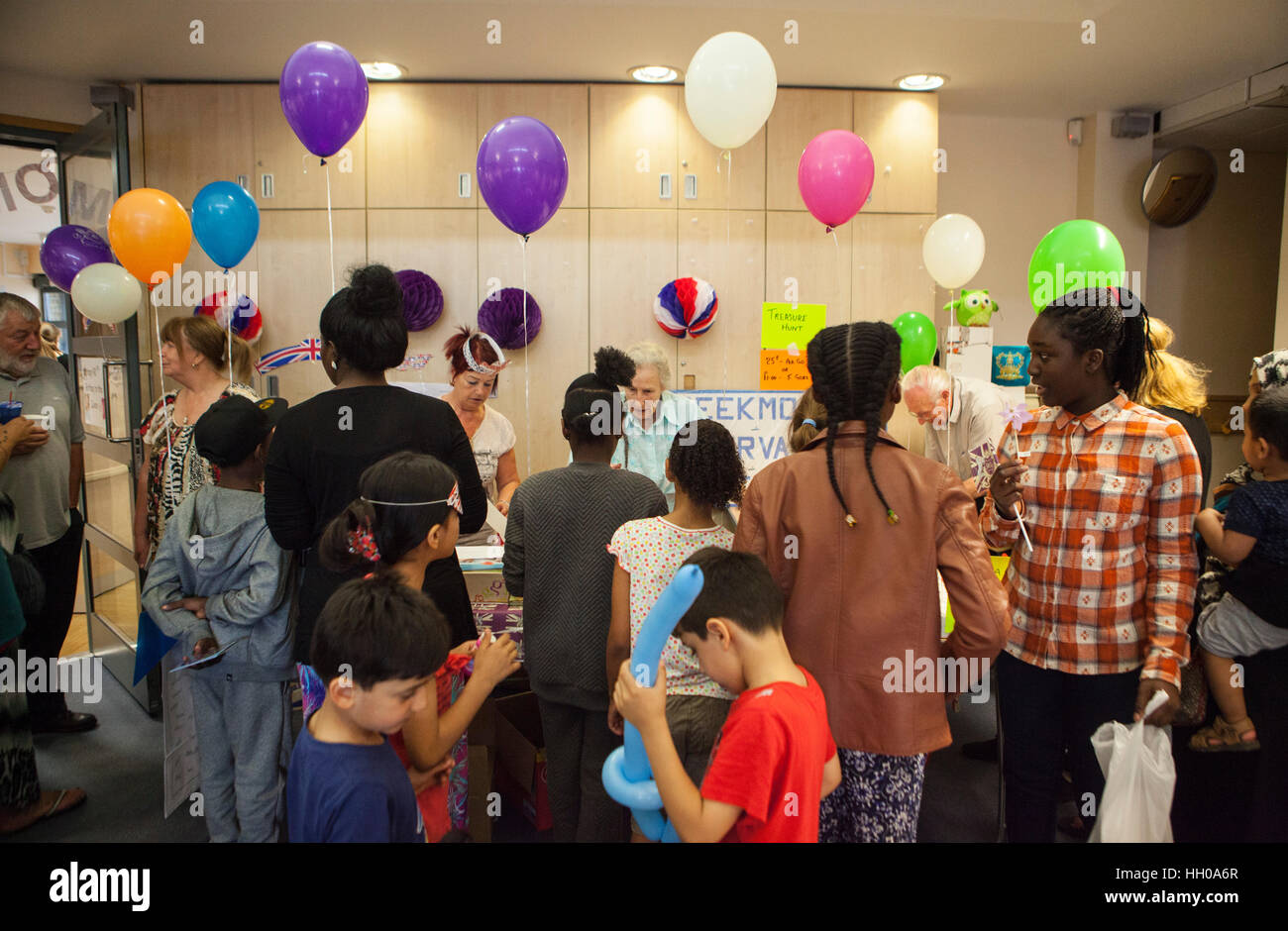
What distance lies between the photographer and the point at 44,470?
262 centimetres

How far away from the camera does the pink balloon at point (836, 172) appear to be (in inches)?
119

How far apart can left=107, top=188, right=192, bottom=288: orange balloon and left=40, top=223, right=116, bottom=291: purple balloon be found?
0.39m

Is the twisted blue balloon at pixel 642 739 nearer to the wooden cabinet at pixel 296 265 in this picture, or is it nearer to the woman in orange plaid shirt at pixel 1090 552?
the woman in orange plaid shirt at pixel 1090 552

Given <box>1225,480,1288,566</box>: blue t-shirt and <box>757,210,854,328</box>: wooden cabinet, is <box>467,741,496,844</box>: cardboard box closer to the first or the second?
<box>1225,480,1288,566</box>: blue t-shirt

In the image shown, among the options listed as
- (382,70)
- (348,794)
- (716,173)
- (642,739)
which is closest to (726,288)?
(716,173)

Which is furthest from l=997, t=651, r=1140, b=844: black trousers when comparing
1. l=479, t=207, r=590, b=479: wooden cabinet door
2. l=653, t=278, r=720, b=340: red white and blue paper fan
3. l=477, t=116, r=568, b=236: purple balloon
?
l=479, t=207, r=590, b=479: wooden cabinet door

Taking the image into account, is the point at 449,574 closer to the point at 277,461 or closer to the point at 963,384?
the point at 277,461

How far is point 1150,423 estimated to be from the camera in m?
1.49

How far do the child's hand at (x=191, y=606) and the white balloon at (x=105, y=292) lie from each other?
163cm

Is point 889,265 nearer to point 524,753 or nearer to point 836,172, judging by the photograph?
point 836,172

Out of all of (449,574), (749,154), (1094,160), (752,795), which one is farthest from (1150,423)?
(1094,160)

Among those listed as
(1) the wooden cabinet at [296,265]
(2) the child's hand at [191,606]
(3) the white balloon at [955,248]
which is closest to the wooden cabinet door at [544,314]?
(1) the wooden cabinet at [296,265]

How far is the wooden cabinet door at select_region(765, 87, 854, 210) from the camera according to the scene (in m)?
4.18

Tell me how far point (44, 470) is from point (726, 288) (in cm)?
327
